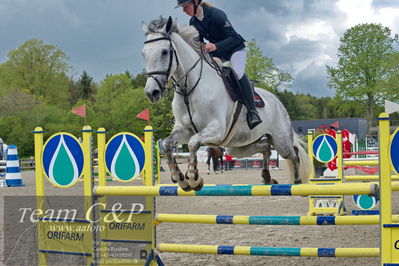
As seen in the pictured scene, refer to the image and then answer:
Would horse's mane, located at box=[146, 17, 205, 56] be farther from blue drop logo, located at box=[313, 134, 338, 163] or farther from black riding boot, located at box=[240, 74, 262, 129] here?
blue drop logo, located at box=[313, 134, 338, 163]

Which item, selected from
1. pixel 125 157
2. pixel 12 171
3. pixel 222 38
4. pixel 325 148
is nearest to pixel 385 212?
pixel 222 38

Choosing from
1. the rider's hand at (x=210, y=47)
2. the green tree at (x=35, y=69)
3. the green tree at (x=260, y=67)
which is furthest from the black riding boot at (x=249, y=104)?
the green tree at (x=35, y=69)

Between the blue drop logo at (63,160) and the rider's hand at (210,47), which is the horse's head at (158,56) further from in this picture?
the blue drop logo at (63,160)

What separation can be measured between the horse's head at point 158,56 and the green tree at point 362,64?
114ft

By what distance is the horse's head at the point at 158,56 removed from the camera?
3.37 meters

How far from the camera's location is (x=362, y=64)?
121ft

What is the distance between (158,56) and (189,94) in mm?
454

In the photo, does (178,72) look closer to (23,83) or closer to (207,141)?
(207,141)

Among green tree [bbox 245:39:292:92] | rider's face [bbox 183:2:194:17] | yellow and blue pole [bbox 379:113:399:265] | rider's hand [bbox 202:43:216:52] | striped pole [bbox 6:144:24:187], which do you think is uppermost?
green tree [bbox 245:39:292:92]

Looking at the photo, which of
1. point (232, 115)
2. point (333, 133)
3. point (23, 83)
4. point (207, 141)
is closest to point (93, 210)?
point (207, 141)

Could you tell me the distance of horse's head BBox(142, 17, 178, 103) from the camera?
3.37 metres

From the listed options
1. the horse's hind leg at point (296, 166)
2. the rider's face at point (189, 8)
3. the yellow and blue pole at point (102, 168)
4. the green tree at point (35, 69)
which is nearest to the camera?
the rider's face at point (189, 8)

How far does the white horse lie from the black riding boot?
7 cm

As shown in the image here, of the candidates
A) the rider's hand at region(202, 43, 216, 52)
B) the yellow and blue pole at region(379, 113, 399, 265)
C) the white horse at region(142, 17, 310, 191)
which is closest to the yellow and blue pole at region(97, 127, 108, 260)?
the white horse at region(142, 17, 310, 191)
